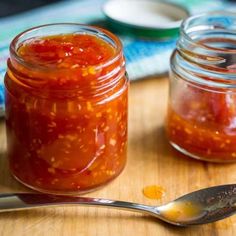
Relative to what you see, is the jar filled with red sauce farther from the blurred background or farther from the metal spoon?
the blurred background

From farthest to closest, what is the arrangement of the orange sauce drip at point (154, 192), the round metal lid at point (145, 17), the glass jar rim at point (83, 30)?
the round metal lid at point (145, 17), the orange sauce drip at point (154, 192), the glass jar rim at point (83, 30)

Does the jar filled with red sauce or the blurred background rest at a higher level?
the jar filled with red sauce

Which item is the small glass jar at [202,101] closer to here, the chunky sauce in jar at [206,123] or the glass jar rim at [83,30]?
the chunky sauce in jar at [206,123]

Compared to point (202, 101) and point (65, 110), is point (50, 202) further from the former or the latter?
point (202, 101)

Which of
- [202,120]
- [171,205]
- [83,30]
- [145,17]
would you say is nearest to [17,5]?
[145,17]

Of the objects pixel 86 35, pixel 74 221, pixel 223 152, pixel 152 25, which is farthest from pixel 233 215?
pixel 152 25

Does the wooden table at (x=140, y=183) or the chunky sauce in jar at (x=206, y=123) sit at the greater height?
the chunky sauce in jar at (x=206, y=123)

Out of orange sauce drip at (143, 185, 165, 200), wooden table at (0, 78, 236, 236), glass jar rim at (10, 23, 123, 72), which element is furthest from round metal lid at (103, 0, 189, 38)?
orange sauce drip at (143, 185, 165, 200)

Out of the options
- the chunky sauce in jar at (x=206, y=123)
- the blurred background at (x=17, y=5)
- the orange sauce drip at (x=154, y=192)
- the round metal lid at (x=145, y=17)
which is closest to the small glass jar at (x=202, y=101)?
the chunky sauce in jar at (x=206, y=123)
